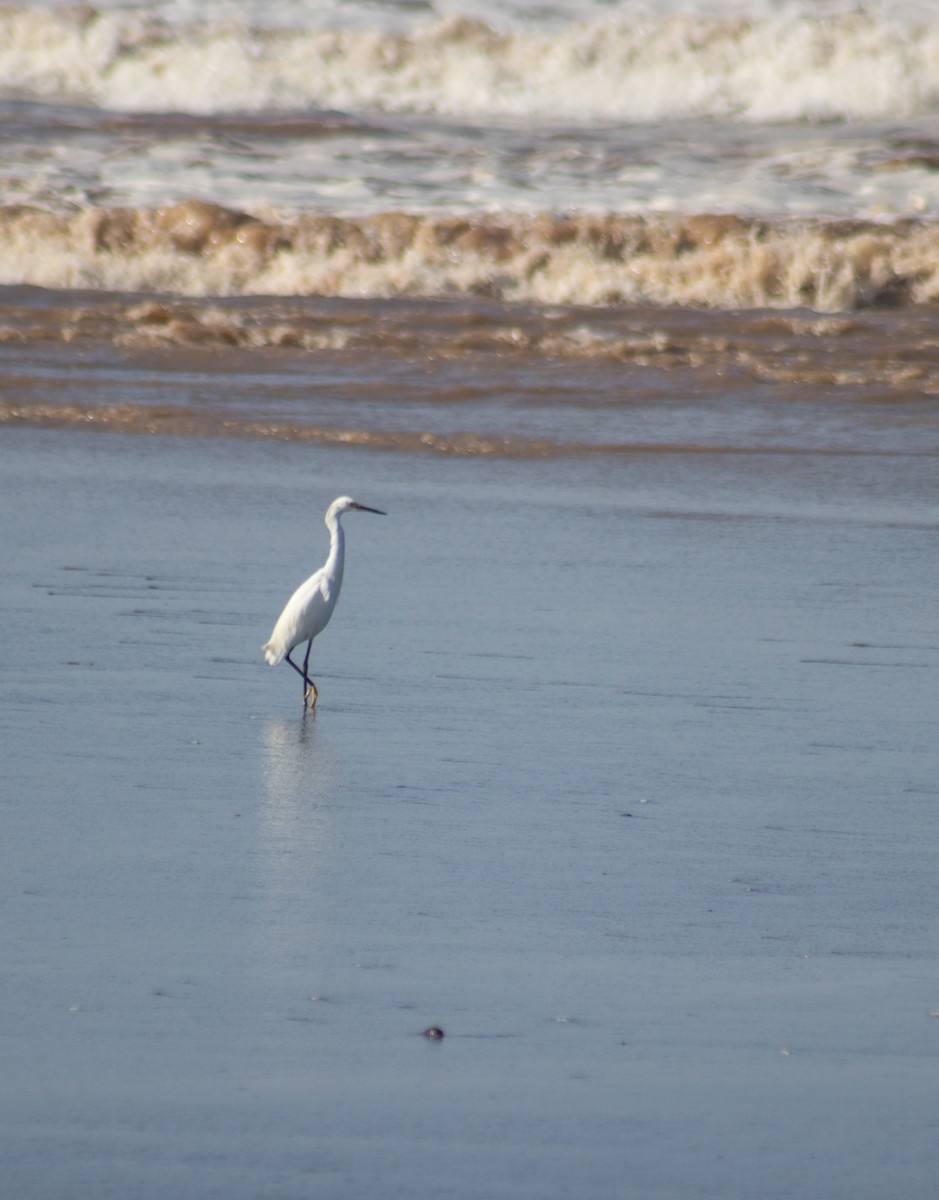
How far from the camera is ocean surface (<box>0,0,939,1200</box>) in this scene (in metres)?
2.49

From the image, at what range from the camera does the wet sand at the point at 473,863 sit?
2408mm

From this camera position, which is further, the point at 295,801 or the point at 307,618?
the point at 307,618

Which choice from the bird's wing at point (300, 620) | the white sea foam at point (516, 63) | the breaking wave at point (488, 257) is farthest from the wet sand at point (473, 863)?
the white sea foam at point (516, 63)

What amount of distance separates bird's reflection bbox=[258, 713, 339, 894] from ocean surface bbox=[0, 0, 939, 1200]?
16 mm

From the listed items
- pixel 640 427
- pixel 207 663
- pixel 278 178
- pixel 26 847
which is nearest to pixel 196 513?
pixel 207 663

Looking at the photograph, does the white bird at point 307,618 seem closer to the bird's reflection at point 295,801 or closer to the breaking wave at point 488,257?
the bird's reflection at point 295,801

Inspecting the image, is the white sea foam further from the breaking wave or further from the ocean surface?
the ocean surface

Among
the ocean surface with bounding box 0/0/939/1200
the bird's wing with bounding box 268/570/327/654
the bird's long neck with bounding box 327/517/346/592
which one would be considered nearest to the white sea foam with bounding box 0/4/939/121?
the ocean surface with bounding box 0/0/939/1200

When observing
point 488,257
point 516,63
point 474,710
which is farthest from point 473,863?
point 516,63

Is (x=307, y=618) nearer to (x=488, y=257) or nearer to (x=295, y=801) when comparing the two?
(x=295, y=801)

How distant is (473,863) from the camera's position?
3498 mm

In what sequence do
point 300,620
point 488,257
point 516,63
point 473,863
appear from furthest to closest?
point 516,63
point 488,257
point 300,620
point 473,863

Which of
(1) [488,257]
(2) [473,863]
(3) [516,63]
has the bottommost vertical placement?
(1) [488,257]

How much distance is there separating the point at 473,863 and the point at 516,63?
2032 centimetres
